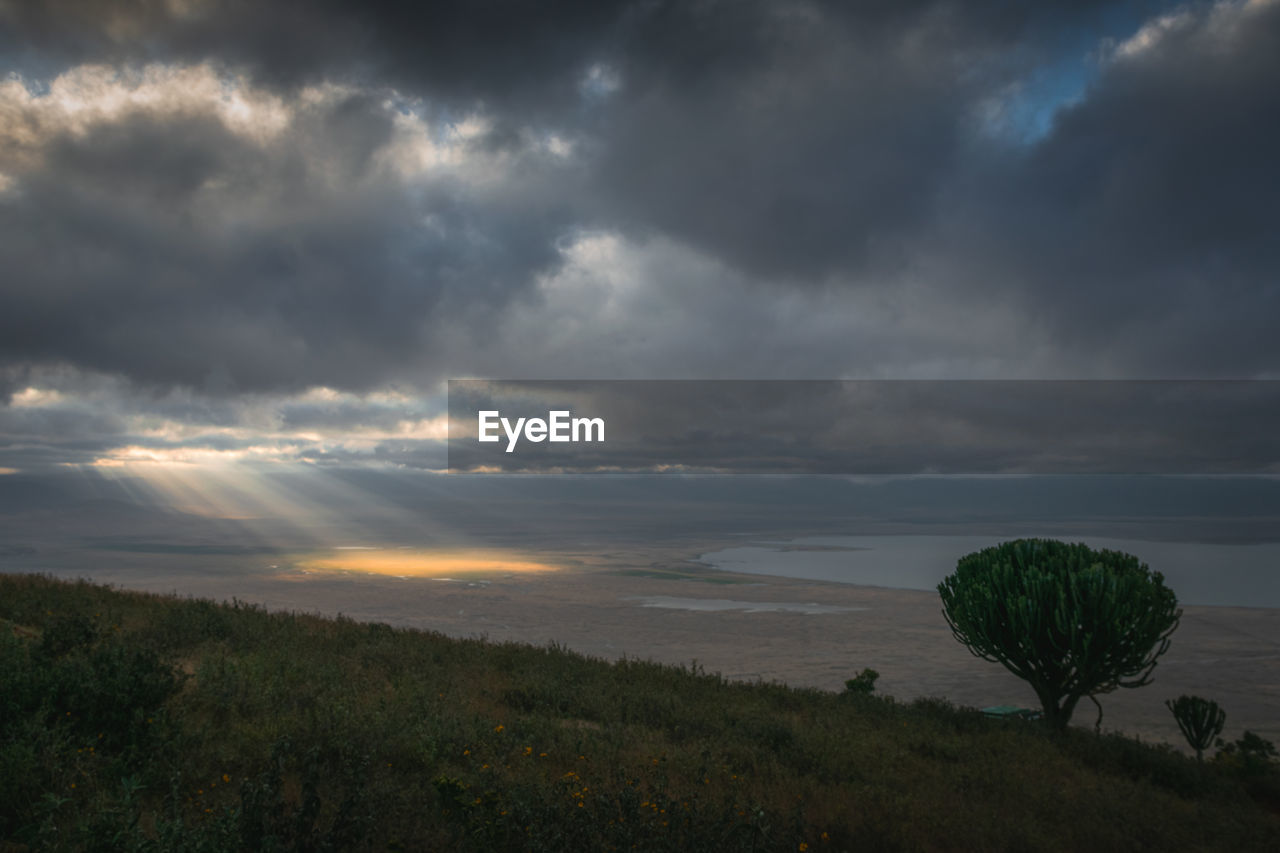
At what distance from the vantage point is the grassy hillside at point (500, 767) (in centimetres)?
705

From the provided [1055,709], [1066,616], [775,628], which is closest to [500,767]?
[1066,616]

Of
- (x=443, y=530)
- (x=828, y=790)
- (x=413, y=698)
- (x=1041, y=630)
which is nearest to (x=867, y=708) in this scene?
(x=1041, y=630)

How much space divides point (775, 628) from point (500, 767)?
3435cm

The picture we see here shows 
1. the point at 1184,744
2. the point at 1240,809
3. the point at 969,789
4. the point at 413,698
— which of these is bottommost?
the point at 1184,744

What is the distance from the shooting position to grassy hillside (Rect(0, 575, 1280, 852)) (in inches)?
277

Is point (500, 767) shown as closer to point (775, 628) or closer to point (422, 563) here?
Result: point (775, 628)

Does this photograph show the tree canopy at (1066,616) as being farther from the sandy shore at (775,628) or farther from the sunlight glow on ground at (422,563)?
the sunlight glow on ground at (422,563)

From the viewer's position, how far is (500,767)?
29.2 ft

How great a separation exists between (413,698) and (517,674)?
426 centimetres

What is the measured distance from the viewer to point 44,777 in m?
7.45

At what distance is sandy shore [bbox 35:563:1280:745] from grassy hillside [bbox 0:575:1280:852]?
10.5 m

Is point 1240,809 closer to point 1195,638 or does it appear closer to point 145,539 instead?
point 1195,638

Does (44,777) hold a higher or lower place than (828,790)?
higher

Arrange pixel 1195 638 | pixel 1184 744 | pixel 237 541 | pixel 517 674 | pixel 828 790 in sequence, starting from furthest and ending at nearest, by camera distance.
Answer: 1. pixel 237 541
2. pixel 1195 638
3. pixel 1184 744
4. pixel 517 674
5. pixel 828 790
